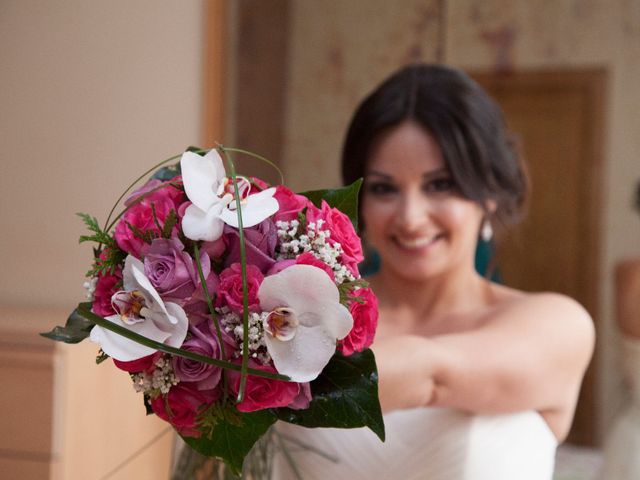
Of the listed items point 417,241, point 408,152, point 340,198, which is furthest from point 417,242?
point 340,198

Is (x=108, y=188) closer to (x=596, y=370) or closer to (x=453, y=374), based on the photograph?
(x=453, y=374)

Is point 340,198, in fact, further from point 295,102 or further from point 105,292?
point 295,102

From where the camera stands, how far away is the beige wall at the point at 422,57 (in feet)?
4.41

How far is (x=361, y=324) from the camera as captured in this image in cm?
41

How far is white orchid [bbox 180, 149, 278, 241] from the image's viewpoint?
370 mm

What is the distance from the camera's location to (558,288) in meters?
1.40

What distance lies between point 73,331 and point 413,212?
0.54 m

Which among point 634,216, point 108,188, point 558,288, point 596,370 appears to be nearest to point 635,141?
point 634,216

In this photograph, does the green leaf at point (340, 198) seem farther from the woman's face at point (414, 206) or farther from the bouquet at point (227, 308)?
the woman's face at point (414, 206)

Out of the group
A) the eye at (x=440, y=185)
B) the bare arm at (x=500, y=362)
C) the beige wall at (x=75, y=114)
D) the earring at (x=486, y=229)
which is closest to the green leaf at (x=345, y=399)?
the bare arm at (x=500, y=362)

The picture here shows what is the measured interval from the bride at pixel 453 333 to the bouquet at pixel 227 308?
0.42 m

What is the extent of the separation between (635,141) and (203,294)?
119cm

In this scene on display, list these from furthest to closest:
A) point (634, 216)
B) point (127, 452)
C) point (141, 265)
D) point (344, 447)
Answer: point (634, 216)
point (344, 447)
point (127, 452)
point (141, 265)

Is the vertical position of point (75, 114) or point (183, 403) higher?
point (75, 114)
